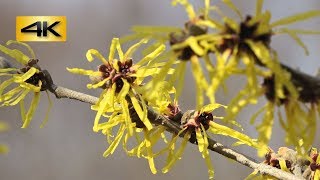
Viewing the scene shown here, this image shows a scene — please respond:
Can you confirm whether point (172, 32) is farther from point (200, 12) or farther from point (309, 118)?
point (309, 118)

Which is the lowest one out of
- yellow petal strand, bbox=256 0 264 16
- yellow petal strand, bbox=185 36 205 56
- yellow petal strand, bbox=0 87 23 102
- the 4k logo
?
yellow petal strand, bbox=0 87 23 102

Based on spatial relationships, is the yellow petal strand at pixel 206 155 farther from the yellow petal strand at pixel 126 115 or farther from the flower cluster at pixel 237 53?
the flower cluster at pixel 237 53

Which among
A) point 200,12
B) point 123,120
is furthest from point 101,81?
point 200,12

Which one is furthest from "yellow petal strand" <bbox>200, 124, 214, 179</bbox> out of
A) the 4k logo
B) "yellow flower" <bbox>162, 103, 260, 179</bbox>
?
the 4k logo

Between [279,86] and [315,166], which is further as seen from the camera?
[315,166]

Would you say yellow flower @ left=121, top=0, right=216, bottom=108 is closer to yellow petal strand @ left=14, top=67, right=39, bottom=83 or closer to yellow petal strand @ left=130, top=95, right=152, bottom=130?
yellow petal strand @ left=130, top=95, right=152, bottom=130

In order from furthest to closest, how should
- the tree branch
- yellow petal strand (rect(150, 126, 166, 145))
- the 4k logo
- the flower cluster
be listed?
the 4k logo, yellow petal strand (rect(150, 126, 166, 145)), the tree branch, the flower cluster

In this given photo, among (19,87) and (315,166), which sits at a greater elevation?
(19,87)

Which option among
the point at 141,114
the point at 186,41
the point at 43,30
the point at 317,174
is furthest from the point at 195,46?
the point at 43,30
